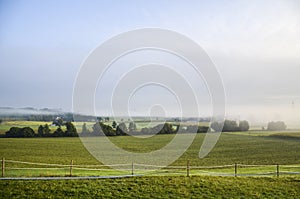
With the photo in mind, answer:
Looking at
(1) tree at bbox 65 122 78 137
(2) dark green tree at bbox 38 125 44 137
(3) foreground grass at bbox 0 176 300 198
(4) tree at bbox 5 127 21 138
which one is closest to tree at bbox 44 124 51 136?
(2) dark green tree at bbox 38 125 44 137

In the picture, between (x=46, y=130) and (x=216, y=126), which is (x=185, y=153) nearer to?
(x=216, y=126)

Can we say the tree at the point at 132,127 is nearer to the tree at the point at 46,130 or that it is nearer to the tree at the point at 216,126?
the tree at the point at 46,130

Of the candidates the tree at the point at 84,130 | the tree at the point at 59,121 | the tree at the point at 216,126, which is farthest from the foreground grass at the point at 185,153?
the tree at the point at 216,126

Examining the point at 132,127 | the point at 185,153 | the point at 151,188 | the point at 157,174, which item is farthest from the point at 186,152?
the point at 151,188

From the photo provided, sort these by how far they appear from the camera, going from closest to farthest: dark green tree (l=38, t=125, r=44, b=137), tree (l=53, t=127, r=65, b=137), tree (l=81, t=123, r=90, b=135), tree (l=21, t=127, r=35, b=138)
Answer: tree (l=21, t=127, r=35, b=138) → dark green tree (l=38, t=125, r=44, b=137) → tree (l=53, t=127, r=65, b=137) → tree (l=81, t=123, r=90, b=135)

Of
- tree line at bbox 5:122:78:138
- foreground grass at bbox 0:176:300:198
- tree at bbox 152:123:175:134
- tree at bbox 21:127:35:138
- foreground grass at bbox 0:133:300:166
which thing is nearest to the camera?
foreground grass at bbox 0:176:300:198

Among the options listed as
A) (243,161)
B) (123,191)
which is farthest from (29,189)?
(243,161)

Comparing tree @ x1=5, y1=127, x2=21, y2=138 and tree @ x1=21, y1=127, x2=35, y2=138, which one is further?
tree @ x1=21, y1=127, x2=35, y2=138

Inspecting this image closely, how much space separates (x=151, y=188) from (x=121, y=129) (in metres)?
28.4

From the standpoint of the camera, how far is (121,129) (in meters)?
49.2

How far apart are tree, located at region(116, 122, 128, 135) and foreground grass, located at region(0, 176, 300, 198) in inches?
1017

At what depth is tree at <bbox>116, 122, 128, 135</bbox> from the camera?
48412 millimetres

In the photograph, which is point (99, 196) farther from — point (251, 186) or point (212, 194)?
point (251, 186)

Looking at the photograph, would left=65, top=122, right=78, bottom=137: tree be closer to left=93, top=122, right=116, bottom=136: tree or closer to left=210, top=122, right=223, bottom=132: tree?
left=93, top=122, right=116, bottom=136: tree
